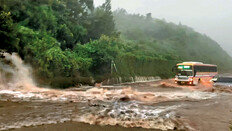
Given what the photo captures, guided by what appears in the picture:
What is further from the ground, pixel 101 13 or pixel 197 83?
pixel 101 13

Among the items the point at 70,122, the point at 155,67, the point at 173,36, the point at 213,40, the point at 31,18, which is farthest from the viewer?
the point at 213,40

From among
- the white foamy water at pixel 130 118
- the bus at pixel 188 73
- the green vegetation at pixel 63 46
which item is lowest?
the white foamy water at pixel 130 118

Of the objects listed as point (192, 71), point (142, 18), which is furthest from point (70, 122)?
point (142, 18)

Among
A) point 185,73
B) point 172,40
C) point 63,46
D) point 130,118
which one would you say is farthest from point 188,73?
point 172,40

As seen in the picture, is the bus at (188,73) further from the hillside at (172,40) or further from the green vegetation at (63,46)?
the hillside at (172,40)

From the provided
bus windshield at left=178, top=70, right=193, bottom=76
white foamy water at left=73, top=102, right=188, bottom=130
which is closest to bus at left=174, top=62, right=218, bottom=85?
bus windshield at left=178, top=70, right=193, bottom=76

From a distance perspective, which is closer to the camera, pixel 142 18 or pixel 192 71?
pixel 192 71

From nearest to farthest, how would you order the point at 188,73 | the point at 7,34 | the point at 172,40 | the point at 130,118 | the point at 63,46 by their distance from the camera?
the point at 130,118, the point at 7,34, the point at 188,73, the point at 63,46, the point at 172,40

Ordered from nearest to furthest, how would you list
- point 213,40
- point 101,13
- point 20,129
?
point 20,129 → point 101,13 → point 213,40

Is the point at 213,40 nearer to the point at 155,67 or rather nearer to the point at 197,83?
the point at 155,67

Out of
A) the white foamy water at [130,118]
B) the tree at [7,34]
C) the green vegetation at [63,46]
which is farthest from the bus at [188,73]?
the tree at [7,34]

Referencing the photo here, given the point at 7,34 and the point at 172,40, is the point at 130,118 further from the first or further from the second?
the point at 172,40

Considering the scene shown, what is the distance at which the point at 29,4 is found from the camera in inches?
1175

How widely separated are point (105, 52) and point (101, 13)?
65.1 feet
